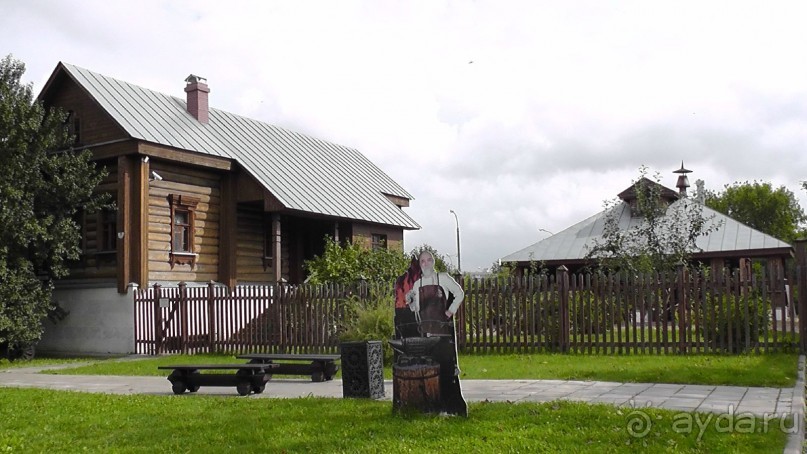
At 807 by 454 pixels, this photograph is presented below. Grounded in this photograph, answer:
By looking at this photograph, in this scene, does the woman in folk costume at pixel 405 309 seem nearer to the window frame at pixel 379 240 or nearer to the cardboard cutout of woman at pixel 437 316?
the cardboard cutout of woman at pixel 437 316

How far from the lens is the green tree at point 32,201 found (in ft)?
63.5

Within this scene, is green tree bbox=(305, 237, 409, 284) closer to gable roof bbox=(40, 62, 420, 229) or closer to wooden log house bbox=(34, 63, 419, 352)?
wooden log house bbox=(34, 63, 419, 352)

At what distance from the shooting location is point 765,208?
218ft

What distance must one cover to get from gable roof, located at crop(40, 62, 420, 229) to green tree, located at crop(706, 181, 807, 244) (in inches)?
1693

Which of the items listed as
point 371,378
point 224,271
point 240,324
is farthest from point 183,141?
point 371,378

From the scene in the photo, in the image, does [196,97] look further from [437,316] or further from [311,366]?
[437,316]

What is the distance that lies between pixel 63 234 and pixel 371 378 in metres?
13.5

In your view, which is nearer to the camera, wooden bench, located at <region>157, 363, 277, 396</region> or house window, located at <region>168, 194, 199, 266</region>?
wooden bench, located at <region>157, 363, 277, 396</region>

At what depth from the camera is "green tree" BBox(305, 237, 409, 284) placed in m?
24.0

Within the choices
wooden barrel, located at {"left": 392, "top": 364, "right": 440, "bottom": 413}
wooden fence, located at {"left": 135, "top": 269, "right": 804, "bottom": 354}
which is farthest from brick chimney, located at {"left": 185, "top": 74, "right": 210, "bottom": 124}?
wooden barrel, located at {"left": 392, "top": 364, "right": 440, "bottom": 413}

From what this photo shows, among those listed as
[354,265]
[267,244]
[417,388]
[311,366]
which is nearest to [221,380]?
[311,366]

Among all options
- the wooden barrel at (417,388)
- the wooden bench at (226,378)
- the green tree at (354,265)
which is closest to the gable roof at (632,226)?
the green tree at (354,265)

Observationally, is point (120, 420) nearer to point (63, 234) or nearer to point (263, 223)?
point (63, 234)

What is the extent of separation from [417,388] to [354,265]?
16035 millimetres
